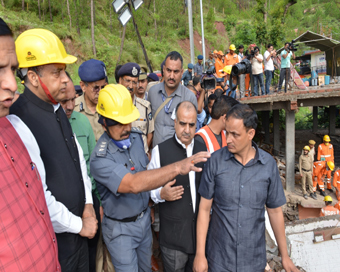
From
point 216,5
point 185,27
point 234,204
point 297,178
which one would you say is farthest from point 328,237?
point 216,5

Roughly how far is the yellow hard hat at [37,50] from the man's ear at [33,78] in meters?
0.05

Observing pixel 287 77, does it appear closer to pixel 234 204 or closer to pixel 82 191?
pixel 234 204

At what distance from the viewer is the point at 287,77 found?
9.20 meters

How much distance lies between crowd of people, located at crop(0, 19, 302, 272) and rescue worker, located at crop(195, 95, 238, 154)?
2 centimetres

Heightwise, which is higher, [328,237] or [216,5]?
[216,5]

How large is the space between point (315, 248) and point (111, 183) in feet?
12.3

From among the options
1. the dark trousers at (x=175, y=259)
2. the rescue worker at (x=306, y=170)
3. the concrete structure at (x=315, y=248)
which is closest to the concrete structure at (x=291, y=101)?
the rescue worker at (x=306, y=170)

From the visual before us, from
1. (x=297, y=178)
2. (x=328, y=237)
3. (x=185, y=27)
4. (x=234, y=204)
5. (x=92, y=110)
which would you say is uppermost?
(x=185, y=27)

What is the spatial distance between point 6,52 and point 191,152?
1682 mm

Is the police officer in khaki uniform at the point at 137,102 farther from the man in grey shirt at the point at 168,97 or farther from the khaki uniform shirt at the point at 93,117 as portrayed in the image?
the khaki uniform shirt at the point at 93,117

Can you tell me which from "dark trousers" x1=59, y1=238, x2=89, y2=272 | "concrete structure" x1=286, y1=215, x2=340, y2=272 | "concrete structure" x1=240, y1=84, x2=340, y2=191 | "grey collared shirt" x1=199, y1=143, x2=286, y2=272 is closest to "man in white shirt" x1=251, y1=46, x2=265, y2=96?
"concrete structure" x1=240, y1=84, x2=340, y2=191

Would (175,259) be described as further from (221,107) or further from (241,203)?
Answer: (221,107)

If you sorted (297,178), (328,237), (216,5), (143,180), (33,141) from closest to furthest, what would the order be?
(33,141) → (143,180) → (328,237) → (297,178) → (216,5)

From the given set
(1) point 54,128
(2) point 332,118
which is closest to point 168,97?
(1) point 54,128
